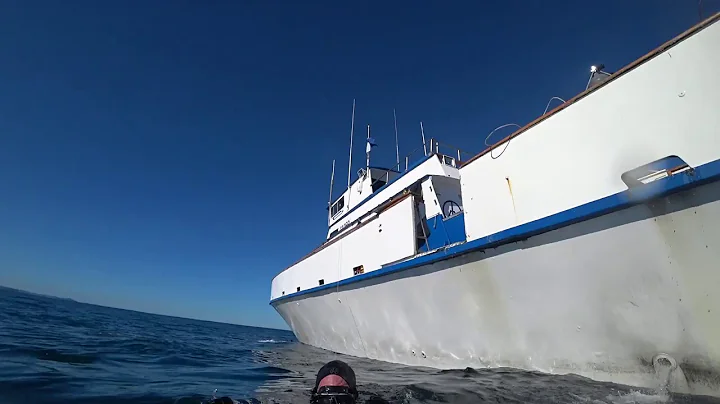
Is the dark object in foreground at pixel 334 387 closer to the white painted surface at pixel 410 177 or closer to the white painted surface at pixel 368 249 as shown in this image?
the white painted surface at pixel 368 249

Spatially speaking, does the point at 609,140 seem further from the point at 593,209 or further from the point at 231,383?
the point at 231,383

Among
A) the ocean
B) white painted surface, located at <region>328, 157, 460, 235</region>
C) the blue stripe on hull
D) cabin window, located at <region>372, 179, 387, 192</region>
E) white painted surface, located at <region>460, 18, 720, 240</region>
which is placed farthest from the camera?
cabin window, located at <region>372, 179, 387, 192</region>

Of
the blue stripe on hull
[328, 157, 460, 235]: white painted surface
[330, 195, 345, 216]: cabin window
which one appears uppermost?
[330, 195, 345, 216]: cabin window

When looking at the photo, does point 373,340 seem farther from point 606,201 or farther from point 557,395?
point 606,201

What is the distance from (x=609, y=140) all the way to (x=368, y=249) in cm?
487

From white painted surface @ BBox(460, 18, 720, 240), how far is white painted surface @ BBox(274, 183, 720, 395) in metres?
0.42

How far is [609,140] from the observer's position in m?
3.63

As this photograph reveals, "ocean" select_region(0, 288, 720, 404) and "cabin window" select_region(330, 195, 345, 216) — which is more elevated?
"cabin window" select_region(330, 195, 345, 216)

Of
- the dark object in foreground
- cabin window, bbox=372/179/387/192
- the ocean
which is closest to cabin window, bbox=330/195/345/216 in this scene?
cabin window, bbox=372/179/387/192

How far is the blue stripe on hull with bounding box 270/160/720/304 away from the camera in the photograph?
9.50ft

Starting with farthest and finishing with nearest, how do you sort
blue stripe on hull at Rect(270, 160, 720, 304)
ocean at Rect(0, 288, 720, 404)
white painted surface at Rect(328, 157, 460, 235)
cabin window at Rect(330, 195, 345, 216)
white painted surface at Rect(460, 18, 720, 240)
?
cabin window at Rect(330, 195, 345, 216) → white painted surface at Rect(328, 157, 460, 235) → ocean at Rect(0, 288, 720, 404) → white painted surface at Rect(460, 18, 720, 240) → blue stripe on hull at Rect(270, 160, 720, 304)

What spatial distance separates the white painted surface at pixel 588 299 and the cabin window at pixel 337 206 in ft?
25.2

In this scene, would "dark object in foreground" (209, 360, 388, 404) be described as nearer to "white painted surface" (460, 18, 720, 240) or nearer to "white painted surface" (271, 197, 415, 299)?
"white painted surface" (460, 18, 720, 240)

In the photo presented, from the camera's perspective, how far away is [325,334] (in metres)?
9.82
